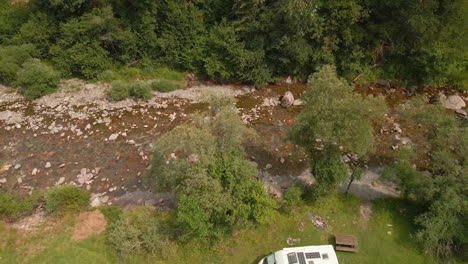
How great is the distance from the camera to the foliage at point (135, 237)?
17531 mm

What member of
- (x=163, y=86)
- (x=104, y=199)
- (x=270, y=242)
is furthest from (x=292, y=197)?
(x=163, y=86)

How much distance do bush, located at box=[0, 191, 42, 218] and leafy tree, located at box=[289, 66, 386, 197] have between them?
59.4ft

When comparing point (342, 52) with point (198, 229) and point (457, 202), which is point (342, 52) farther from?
point (198, 229)

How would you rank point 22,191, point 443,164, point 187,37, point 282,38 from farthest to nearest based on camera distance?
point 187,37 < point 282,38 < point 22,191 < point 443,164

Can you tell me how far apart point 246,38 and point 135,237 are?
20.6 meters

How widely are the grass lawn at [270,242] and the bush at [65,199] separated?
97cm

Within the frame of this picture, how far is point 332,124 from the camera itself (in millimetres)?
16750

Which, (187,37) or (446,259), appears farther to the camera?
(187,37)

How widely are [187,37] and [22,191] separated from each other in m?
19.7

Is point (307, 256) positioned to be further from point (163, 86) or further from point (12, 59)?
point (12, 59)

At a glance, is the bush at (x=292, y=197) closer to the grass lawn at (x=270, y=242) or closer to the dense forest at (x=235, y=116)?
the dense forest at (x=235, y=116)

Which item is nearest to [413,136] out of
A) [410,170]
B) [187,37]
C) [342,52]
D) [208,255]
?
[410,170]

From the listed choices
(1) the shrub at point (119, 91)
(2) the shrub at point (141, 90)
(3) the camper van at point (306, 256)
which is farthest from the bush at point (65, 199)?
(3) the camper van at point (306, 256)

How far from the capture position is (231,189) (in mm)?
16484
